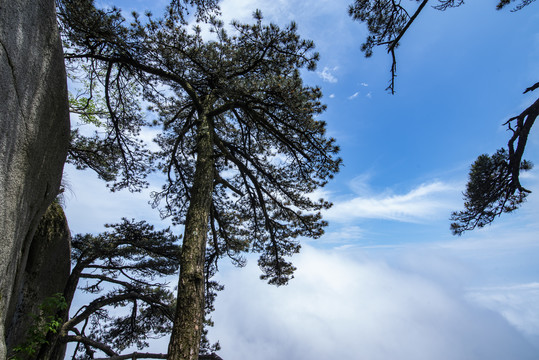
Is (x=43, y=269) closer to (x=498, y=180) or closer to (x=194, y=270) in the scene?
(x=194, y=270)

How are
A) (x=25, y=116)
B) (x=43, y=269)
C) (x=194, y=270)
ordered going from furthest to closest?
(x=43, y=269) → (x=194, y=270) → (x=25, y=116)

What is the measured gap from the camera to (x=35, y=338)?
157 inches

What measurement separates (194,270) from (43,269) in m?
5.20

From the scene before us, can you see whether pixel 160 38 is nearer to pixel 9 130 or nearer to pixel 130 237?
pixel 9 130

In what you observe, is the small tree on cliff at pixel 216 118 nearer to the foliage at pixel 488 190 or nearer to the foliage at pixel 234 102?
the foliage at pixel 234 102

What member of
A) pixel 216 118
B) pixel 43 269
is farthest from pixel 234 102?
pixel 43 269

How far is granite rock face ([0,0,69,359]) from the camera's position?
9.31 ft

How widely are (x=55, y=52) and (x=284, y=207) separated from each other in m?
5.57

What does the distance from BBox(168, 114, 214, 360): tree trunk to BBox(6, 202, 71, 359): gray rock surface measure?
175 inches

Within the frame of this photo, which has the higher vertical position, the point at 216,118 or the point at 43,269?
the point at 216,118

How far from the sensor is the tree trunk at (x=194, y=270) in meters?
4.05

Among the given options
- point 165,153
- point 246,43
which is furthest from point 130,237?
point 246,43

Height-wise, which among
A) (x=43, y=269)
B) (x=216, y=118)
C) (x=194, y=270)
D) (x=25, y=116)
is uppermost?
(x=216, y=118)

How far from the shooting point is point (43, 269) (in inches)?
275
